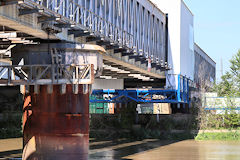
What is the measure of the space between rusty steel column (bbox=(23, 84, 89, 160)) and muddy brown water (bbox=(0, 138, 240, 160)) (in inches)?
345

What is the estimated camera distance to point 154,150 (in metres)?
46.7

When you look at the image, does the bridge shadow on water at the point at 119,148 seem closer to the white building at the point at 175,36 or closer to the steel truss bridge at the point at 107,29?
the steel truss bridge at the point at 107,29

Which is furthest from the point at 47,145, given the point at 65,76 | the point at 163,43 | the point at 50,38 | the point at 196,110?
the point at 196,110

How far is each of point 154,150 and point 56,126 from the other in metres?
18.6

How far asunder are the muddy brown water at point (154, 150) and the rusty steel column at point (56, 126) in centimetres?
877

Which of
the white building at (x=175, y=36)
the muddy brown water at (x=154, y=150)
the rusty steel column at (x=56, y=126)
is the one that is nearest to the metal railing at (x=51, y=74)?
the rusty steel column at (x=56, y=126)

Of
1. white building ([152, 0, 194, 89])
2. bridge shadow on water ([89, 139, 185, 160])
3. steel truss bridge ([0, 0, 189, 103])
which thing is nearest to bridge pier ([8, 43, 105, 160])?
steel truss bridge ([0, 0, 189, 103])

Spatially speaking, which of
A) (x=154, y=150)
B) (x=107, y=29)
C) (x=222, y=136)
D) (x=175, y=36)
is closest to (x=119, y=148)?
(x=154, y=150)

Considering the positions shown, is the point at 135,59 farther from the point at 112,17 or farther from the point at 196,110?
the point at 196,110

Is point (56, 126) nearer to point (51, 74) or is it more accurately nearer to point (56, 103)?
point (56, 103)

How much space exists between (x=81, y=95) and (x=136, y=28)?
18886 mm

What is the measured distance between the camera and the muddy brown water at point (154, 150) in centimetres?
4103

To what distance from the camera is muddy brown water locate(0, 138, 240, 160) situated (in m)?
41.0

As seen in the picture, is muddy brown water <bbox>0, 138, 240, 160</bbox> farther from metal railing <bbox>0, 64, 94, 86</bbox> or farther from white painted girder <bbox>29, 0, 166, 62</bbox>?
metal railing <bbox>0, 64, 94, 86</bbox>
